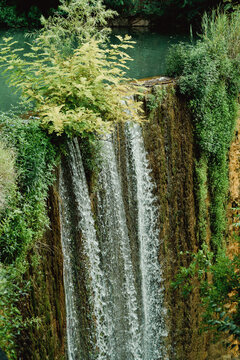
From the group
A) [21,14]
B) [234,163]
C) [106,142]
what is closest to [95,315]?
[106,142]

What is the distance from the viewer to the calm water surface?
23.2 feet

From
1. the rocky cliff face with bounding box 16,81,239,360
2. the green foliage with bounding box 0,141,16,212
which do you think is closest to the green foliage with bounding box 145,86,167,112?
the rocky cliff face with bounding box 16,81,239,360

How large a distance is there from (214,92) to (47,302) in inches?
180

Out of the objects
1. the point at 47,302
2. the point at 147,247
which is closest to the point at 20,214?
the point at 47,302

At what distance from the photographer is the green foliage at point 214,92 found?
20.1ft

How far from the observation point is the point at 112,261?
4.79 meters

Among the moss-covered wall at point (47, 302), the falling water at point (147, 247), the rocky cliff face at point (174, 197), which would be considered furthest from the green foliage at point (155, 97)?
the moss-covered wall at point (47, 302)

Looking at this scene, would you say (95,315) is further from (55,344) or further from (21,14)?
(21,14)

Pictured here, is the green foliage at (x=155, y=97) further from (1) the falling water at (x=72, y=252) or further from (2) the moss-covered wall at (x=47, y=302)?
(2) the moss-covered wall at (x=47, y=302)

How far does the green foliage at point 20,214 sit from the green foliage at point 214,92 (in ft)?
10.3

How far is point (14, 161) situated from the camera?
3.41 metres

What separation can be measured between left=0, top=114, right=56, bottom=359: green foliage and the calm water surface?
2650 mm

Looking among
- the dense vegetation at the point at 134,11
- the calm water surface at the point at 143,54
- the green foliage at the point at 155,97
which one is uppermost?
the dense vegetation at the point at 134,11

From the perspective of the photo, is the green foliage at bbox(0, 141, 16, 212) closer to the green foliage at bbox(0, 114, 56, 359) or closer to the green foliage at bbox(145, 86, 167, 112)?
the green foliage at bbox(0, 114, 56, 359)
